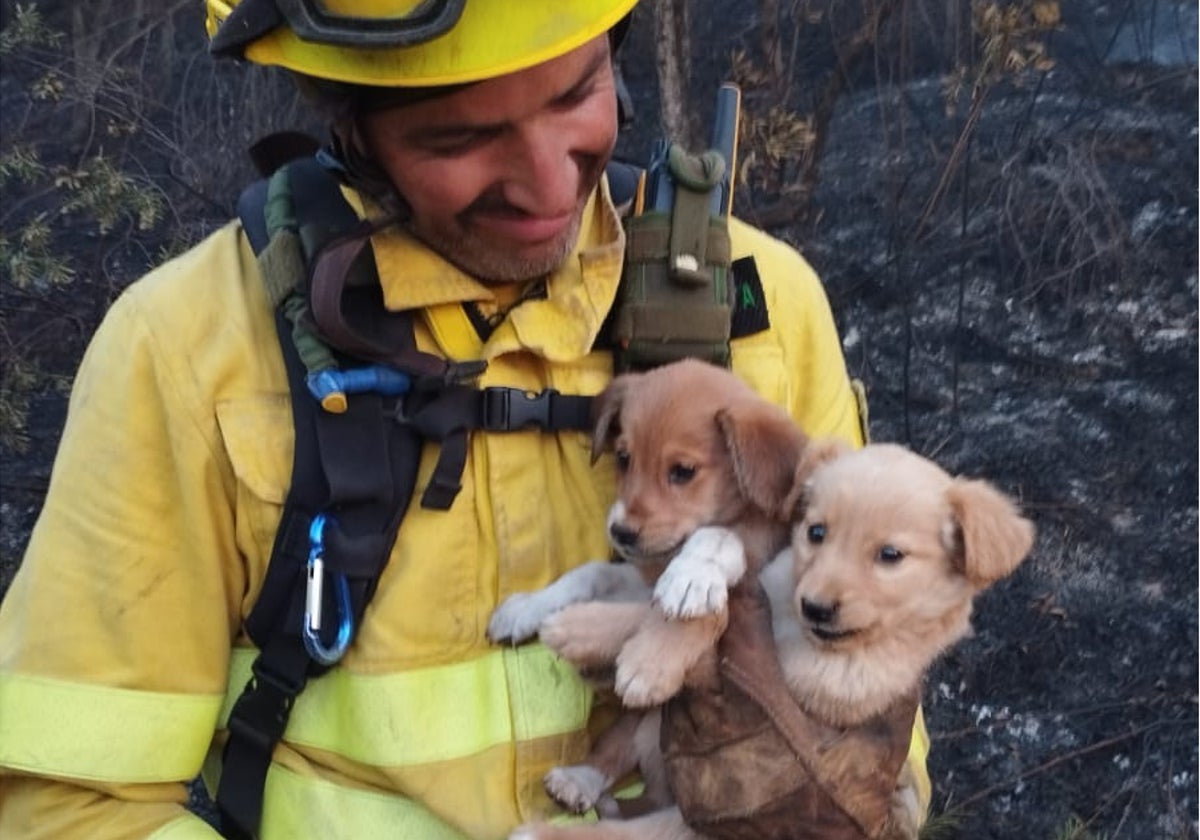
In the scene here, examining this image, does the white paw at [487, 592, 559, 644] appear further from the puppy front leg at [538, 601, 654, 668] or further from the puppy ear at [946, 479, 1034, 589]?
the puppy ear at [946, 479, 1034, 589]

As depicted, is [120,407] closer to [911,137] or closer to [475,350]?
[475,350]

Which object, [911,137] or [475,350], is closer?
[475,350]

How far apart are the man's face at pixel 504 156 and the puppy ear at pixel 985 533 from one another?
0.86 meters

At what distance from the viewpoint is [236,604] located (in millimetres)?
2469

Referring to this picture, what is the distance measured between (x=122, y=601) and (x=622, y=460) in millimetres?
933

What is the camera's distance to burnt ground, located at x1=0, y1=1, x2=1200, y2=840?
5.23 meters

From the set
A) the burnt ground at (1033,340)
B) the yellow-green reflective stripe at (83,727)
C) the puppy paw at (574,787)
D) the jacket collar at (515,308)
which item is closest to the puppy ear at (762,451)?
the jacket collar at (515,308)

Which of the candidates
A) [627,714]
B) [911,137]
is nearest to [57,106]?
[911,137]

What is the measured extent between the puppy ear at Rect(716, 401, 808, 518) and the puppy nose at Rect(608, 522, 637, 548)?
0.23 metres

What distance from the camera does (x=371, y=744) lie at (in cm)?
238

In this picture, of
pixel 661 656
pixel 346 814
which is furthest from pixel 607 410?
pixel 346 814

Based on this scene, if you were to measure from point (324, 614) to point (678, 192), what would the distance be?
3.34ft

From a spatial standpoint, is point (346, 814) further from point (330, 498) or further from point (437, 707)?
point (330, 498)

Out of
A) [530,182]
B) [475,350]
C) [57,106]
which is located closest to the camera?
[530,182]
